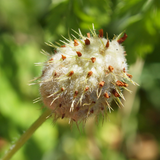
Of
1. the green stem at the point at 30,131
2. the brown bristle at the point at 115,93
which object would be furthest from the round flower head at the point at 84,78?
the green stem at the point at 30,131

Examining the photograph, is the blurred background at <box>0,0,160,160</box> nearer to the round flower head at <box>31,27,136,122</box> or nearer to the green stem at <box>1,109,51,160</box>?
the green stem at <box>1,109,51,160</box>

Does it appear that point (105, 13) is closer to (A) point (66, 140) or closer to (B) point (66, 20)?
(B) point (66, 20)

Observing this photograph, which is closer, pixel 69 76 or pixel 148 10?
pixel 69 76

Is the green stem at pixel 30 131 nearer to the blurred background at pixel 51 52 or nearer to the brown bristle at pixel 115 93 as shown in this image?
the blurred background at pixel 51 52

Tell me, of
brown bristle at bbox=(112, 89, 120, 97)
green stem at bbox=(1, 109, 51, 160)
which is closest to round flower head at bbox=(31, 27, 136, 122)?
brown bristle at bbox=(112, 89, 120, 97)

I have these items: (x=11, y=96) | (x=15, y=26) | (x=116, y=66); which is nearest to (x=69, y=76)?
(x=116, y=66)

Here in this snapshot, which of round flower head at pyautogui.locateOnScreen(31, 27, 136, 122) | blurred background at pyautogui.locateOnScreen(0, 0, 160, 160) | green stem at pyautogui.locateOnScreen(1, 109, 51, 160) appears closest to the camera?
round flower head at pyautogui.locateOnScreen(31, 27, 136, 122)
